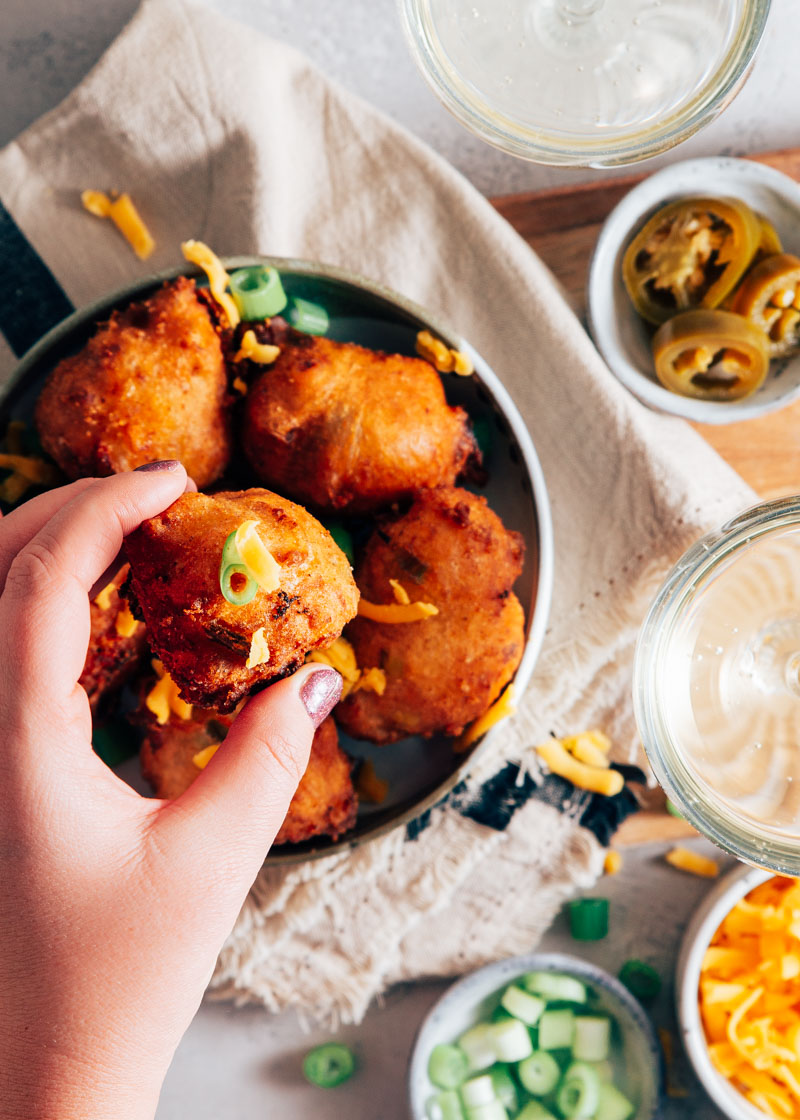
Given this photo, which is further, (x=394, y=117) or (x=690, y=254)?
(x=394, y=117)

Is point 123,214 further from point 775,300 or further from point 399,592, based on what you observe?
point 775,300

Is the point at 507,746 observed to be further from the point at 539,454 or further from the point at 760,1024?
the point at 760,1024

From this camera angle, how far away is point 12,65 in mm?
1872

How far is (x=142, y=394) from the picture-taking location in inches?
56.8

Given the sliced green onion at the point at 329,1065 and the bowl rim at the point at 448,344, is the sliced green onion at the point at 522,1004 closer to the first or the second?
the sliced green onion at the point at 329,1065

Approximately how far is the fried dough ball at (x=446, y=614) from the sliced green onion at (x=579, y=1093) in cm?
92

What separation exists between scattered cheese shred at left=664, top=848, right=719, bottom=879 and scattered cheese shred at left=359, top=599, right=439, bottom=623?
0.84m

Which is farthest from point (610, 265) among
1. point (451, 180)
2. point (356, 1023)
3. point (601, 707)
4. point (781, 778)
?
point (356, 1023)

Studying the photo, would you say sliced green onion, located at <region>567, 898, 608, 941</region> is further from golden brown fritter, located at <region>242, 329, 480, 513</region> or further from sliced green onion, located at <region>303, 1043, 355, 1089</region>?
golden brown fritter, located at <region>242, 329, 480, 513</region>

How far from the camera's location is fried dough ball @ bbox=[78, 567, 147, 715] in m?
1.50

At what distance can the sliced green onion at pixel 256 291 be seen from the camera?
152cm

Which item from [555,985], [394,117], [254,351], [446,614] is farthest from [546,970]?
[394,117]

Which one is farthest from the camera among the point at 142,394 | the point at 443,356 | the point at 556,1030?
the point at 556,1030

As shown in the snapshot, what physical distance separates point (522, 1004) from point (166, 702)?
1004 millimetres
